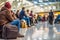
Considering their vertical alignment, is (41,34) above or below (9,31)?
below

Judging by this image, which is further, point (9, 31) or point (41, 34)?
point (41, 34)

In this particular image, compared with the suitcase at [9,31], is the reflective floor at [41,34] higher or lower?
lower

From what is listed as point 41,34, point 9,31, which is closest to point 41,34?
point 41,34

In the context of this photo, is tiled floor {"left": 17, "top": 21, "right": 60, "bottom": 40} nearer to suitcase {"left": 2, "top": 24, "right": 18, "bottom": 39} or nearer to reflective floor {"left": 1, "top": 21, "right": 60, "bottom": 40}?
reflective floor {"left": 1, "top": 21, "right": 60, "bottom": 40}

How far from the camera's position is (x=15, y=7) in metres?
16.8

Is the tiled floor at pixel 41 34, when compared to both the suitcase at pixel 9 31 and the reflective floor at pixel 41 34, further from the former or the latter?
the suitcase at pixel 9 31

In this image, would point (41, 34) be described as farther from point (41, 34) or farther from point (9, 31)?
point (9, 31)

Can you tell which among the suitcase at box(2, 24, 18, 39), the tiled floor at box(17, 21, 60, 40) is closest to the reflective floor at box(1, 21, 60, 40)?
the tiled floor at box(17, 21, 60, 40)

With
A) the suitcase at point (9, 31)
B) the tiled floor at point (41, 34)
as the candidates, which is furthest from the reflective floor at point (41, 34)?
the suitcase at point (9, 31)

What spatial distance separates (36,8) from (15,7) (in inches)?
512

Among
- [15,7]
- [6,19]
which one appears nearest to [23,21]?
[15,7]

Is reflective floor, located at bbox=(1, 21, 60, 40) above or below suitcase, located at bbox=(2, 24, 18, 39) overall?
below

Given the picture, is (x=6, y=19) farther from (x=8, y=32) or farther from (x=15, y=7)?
A: (x=15, y=7)

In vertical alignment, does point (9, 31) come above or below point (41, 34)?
above
